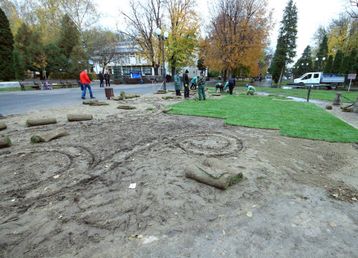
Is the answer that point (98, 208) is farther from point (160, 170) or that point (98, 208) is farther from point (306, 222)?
point (306, 222)

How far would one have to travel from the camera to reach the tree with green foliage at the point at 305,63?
5691 centimetres

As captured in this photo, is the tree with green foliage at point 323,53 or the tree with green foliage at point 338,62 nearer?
the tree with green foliage at point 338,62

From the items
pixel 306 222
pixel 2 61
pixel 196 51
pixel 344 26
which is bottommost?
pixel 306 222

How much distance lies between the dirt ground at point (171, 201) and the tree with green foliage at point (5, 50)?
24.6 metres

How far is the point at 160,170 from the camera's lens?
3582mm

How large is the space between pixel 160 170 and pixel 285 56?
1918 inches

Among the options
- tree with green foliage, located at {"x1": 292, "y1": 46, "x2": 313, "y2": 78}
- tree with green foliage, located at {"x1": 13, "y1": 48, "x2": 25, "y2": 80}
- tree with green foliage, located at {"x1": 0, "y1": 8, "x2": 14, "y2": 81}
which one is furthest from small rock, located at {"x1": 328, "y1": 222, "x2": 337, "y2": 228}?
tree with green foliage, located at {"x1": 292, "y1": 46, "x2": 313, "y2": 78}

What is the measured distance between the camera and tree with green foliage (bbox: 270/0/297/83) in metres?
42.6

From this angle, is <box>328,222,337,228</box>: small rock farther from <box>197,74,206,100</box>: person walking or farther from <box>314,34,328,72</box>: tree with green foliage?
<box>314,34,328,72</box>: tree with green foliage

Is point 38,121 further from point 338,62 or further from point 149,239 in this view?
point 338,62

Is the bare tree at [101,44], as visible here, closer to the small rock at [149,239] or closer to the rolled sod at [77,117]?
the rolled sod at [77,117]

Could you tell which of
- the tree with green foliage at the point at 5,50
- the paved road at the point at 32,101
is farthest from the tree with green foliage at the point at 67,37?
the paved road at the point at 32,101

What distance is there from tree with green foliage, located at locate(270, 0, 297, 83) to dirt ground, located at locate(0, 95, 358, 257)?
145 ft

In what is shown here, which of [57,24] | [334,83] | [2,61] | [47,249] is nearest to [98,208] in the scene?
[47,249]
